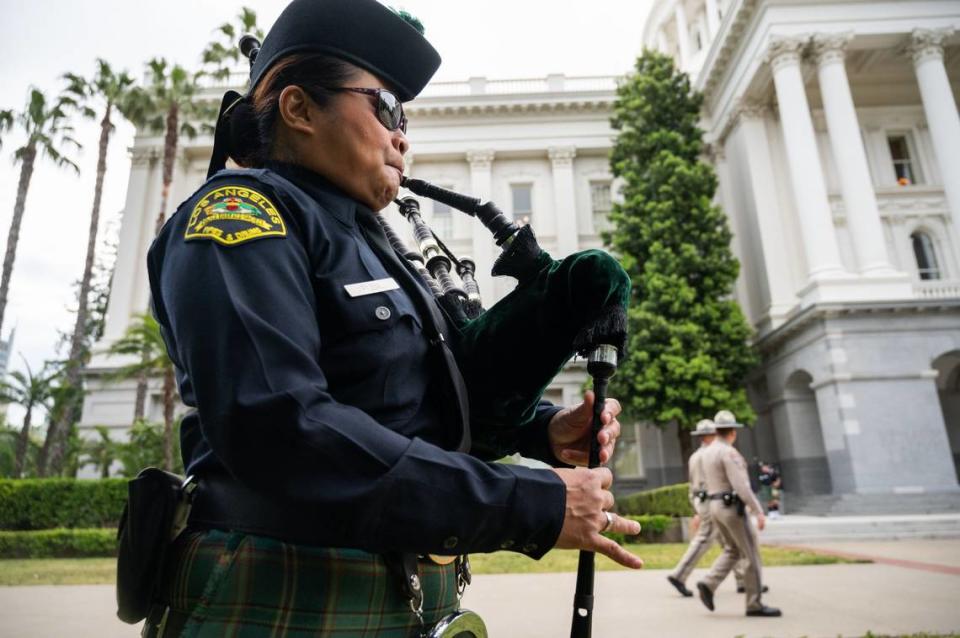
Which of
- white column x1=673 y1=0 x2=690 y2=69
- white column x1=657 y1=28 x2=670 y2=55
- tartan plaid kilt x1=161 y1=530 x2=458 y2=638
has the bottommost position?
tartan plaid kilt x1=161 y1=530 x2=458 y2=638

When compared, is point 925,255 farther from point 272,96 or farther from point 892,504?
point 272,96

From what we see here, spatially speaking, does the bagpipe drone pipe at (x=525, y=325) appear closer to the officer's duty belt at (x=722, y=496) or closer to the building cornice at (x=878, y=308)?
the officer's duty belt at (x=722, y=496)

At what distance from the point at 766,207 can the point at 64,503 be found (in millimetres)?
26012

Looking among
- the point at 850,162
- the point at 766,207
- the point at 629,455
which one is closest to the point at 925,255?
the point at 766,207

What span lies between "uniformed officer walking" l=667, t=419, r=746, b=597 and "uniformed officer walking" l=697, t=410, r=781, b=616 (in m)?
0.18

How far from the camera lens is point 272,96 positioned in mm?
1672

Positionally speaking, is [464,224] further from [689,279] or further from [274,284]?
[274,284]

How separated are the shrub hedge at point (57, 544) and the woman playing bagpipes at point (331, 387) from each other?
16.5 m

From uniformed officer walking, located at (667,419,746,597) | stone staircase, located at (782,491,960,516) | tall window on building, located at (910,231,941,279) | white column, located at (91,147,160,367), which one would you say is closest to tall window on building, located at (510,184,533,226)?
tall window on building, located at (910,231,941,279)

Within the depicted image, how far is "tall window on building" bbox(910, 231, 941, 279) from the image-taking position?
26203mm

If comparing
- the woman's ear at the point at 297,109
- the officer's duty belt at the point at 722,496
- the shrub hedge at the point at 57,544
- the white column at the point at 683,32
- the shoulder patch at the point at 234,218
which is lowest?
the shrub hedge at the point at 57,544

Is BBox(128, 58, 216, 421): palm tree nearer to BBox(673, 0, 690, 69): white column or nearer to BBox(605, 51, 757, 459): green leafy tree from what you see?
BBox(605, 51, 757, 459): green leafy tree

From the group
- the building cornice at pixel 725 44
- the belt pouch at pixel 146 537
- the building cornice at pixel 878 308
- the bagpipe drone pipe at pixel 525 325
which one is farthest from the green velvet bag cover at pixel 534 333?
the building cornice at pixel 725 44

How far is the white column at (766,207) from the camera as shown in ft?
81.7
